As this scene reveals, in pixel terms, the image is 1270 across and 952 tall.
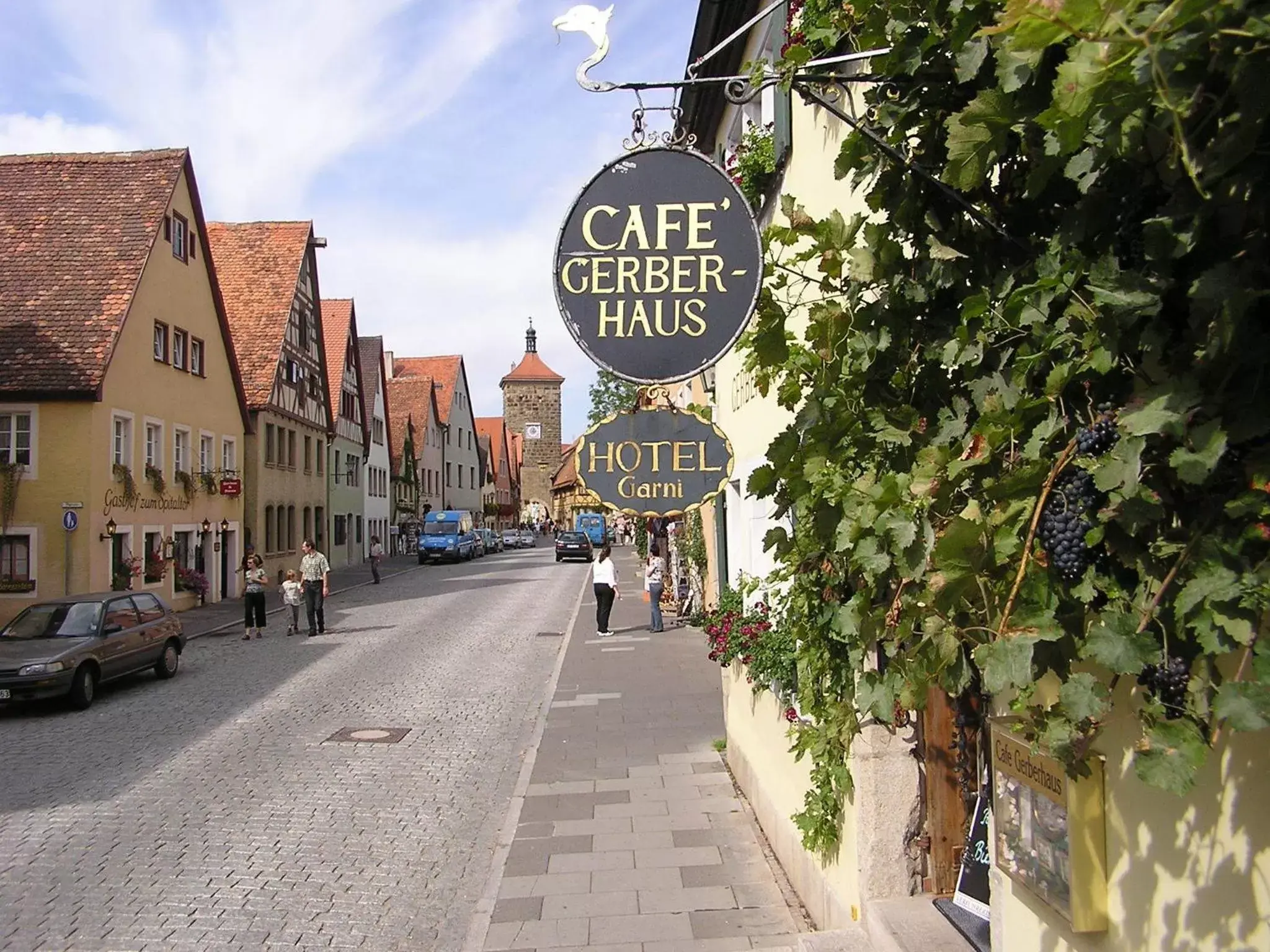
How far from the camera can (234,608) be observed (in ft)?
85.4

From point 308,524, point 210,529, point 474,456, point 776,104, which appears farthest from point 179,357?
point 474,456

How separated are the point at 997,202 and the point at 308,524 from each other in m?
37.4

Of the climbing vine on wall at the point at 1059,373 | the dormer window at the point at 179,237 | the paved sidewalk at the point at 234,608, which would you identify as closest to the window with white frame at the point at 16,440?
the paved sidewalk at the point at 234,608

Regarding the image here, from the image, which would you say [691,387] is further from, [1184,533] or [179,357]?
[179,357]

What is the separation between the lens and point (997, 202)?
8.91 ft

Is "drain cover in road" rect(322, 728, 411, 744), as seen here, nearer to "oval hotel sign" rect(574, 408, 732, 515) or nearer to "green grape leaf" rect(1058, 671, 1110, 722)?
"oval hotel sign" rect(574, 408, 732, 515)

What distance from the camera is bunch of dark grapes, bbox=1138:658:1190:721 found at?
1.93m

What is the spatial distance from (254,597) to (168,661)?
176 inches

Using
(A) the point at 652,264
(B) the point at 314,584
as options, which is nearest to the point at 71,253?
(B) the point at 314,584

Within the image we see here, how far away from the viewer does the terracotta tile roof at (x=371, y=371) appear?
4759 cm

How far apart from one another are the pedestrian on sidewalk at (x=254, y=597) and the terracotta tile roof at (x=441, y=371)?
4525cm

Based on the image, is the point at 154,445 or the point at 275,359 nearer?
the point at 154,445

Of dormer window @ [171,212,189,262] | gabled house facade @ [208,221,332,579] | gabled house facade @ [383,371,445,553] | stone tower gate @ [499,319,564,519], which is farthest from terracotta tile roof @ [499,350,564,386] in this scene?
dormer window @ [171,212,189,262]

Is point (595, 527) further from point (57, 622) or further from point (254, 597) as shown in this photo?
point (57, 622)
